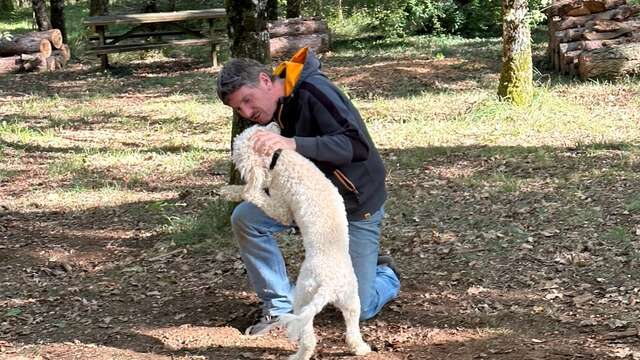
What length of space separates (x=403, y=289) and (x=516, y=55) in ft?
17.7

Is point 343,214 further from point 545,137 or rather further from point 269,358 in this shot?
point 545,137

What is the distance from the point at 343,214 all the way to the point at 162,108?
28.3 ft

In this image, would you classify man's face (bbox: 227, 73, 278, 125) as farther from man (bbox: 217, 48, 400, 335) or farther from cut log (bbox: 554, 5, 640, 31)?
cut log (bbox: 554, 5, 640, 31)

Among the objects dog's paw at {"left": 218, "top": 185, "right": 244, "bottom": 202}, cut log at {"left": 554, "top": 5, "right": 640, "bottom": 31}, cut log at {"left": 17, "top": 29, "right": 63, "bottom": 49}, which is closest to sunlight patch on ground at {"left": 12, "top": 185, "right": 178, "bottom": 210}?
dog's paw at {"left": 218, "top": 185, "right": 244, "bottom": 202}

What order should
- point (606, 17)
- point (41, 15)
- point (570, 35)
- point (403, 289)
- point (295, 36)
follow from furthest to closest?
point (41, 15) < point (295, 36) < point (606, 17) < point (570, 35) < point (403, 289)

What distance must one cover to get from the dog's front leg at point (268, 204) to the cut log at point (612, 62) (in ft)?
28.3

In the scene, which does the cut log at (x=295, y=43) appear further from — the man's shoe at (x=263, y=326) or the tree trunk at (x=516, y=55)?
the man's shoe at (x=263, y=326)

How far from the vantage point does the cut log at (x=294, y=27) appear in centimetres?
1639

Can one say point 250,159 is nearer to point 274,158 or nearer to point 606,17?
point 274,158

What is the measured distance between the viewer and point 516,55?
9039 millimetres

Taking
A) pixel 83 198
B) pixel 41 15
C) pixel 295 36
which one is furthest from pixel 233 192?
pixel 41 15

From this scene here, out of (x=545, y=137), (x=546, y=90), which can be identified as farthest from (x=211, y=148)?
(x=546, y=90)

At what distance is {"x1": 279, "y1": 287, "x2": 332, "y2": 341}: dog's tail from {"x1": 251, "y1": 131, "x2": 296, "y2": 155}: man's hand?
0.67m

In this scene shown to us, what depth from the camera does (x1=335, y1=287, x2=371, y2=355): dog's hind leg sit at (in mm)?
3414
